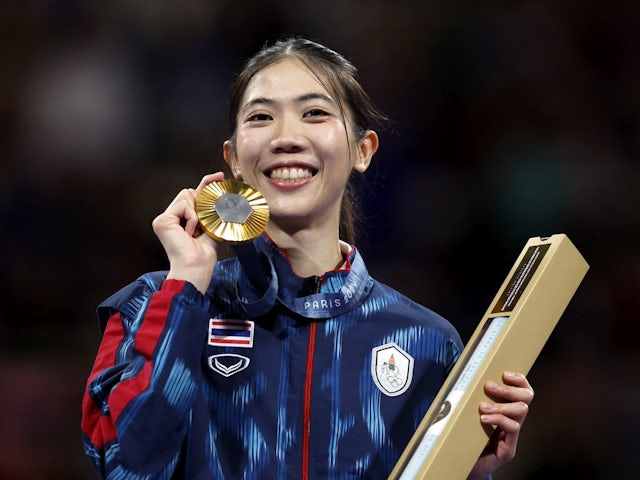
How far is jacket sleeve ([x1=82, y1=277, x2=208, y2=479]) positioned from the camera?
4.96ft

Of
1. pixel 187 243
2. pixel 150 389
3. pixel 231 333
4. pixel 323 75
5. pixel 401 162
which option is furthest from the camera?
pixel 401 162

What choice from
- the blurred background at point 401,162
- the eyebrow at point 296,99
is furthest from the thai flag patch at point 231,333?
the blurred background at point 401,162

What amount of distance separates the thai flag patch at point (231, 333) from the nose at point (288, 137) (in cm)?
36

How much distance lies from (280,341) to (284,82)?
0.55 m

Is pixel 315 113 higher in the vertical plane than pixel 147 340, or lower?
higher

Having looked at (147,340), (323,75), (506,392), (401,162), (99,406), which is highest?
(323,75)

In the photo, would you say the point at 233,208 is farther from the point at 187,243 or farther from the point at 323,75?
the point at 323,75

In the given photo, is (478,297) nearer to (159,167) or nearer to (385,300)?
(159,167)

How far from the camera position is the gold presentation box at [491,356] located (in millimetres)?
1479

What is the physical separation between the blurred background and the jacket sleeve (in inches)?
59.3

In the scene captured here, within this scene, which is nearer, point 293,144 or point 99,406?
point 99,406

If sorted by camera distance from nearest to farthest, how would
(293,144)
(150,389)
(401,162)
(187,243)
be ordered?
(150,389) → (187,243) → (293,144) → (401,162)

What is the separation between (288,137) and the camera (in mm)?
1865

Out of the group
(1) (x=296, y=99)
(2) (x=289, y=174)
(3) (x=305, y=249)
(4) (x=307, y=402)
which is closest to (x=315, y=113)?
(1) (x=296, y=99)
